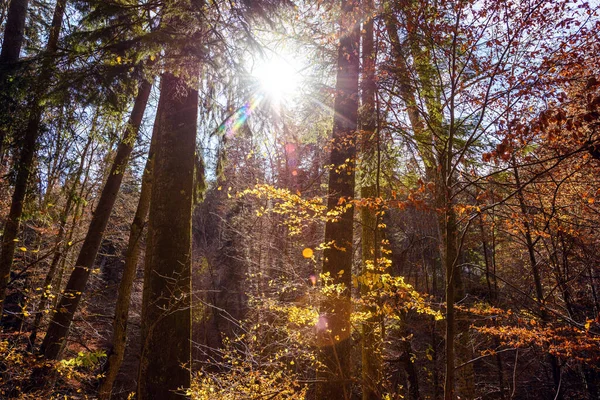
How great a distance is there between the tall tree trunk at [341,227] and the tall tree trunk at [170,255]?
1925 millimetres

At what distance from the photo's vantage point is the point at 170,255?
11.4 ft

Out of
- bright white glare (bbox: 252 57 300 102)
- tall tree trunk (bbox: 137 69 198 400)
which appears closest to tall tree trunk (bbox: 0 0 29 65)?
tall tree trunk (bbox: 137 69 198 400)

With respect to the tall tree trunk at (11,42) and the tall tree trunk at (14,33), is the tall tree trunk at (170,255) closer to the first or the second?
the tall tree trunk at (11,42)

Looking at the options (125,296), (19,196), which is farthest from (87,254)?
(19,196)

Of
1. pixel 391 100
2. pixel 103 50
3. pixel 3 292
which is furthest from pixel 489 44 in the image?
pixel 3 292

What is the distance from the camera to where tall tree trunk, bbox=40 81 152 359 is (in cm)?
598

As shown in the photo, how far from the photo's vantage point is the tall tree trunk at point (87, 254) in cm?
598

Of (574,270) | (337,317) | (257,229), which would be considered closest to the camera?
(337,317)

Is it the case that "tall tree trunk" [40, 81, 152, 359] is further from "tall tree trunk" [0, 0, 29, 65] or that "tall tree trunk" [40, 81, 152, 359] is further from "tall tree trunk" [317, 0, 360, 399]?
"tall tree trunk" [317, 0, 360, 399]

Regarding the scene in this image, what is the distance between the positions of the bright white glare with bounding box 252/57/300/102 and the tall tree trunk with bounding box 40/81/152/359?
8.57 feet

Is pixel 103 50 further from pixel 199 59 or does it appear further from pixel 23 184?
pixel 23 184

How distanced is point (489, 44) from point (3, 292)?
7.52m

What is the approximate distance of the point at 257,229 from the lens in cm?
1391

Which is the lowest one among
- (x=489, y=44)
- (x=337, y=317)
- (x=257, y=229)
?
(x=337, y=317)
